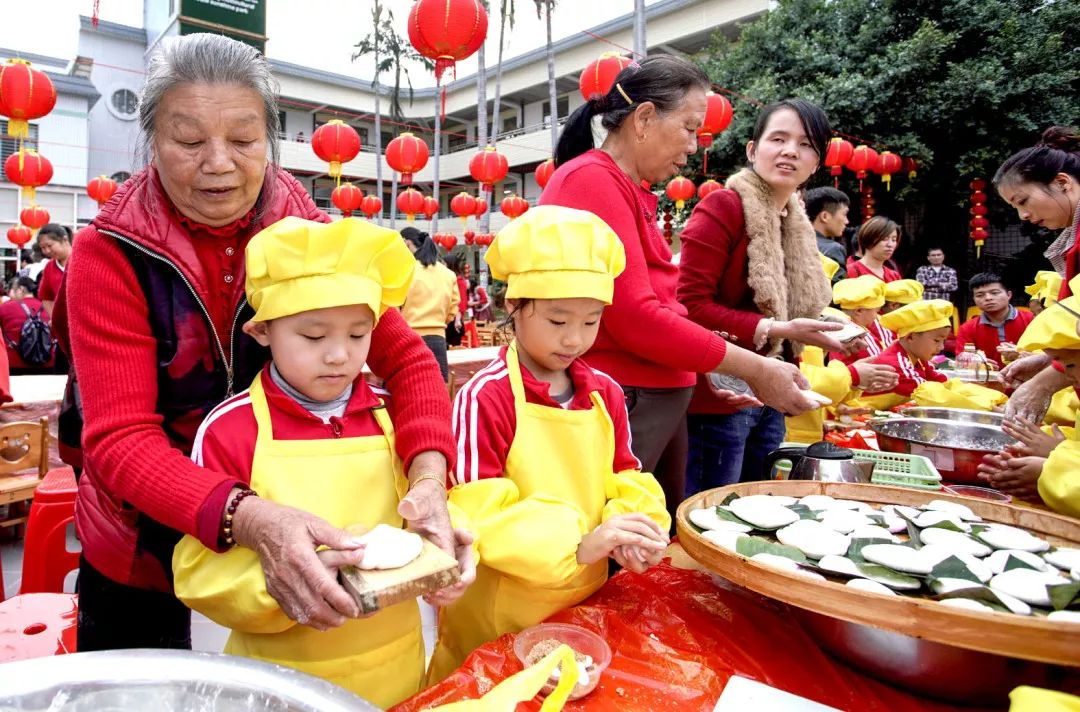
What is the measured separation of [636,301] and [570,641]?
0.90 metres

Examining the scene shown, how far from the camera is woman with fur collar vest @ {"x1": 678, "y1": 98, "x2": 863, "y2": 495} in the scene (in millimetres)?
2182

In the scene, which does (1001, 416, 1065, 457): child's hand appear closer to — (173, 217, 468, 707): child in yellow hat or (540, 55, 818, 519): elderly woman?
(540, 55, 818, 519): elderly woman

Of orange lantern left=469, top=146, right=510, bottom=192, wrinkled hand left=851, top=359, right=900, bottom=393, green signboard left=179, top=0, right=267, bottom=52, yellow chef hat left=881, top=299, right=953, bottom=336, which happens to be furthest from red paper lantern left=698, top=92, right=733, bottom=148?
wrinkled hand left=851, top=359, right=900, bottom=393

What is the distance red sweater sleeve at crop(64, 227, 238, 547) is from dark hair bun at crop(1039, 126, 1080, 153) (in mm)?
3709

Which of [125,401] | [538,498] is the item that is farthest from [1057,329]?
[125,401]

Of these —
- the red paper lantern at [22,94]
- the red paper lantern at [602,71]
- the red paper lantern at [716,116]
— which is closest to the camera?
the red paper lantern at [22,94]

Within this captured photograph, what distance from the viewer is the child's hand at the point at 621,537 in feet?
3.60

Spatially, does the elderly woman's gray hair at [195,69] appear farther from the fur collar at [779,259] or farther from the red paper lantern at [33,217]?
the red paper lantern at [33,217]

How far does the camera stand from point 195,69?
105cm

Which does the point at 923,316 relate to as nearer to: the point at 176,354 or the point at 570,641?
the point at 570,641

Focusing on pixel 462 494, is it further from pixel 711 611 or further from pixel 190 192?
pixel 190 192

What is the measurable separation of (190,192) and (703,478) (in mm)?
1860

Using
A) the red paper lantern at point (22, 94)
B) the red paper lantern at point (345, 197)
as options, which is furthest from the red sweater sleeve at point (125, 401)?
the red paper lantern at point (345, 197)

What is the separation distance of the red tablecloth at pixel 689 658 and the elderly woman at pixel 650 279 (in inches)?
25.2
